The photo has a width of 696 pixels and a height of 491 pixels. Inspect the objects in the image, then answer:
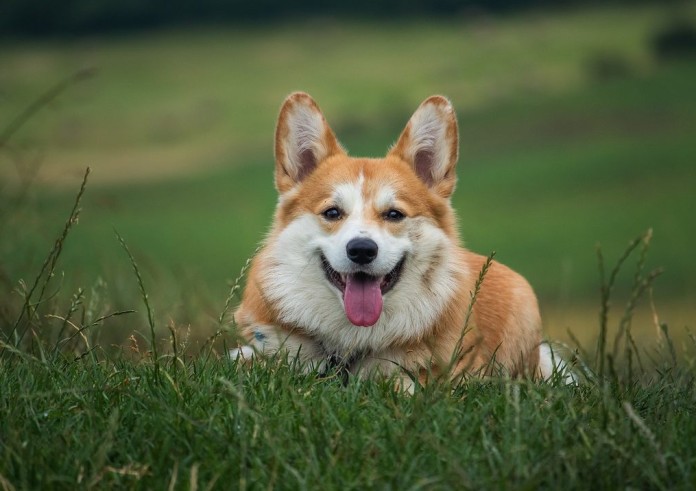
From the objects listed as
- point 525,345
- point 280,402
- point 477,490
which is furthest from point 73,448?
point 525,345

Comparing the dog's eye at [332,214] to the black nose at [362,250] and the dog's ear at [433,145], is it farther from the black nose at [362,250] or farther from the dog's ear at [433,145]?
the dog's ear at [433,145]

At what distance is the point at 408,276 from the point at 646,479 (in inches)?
70.1

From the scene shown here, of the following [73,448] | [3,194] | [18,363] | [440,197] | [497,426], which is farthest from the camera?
[3,194]

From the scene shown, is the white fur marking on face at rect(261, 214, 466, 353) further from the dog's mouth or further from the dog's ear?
the dog's ear

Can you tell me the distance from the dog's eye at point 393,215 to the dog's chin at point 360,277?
20 centimetres

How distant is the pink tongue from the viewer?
4312 millimetres

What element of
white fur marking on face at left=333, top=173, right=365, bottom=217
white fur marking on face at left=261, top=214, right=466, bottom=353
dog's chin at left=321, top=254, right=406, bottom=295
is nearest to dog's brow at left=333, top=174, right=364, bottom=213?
white fur marking on face at left=333, top=173, right=365, bottom=217

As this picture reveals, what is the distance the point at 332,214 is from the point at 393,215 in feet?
0.94

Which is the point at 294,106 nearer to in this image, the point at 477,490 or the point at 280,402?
the point at 280,402

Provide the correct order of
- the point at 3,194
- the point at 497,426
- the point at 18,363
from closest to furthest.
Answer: the point at 497,426, the point at 18,363, the point at 3,194

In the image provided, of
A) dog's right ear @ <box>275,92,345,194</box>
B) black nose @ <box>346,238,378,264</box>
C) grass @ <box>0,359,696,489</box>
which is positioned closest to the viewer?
grass @ <box>0,359,696,489</box>

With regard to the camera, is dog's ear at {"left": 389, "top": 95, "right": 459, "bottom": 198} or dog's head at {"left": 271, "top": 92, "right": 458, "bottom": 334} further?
dog's ear at {"left": 389, "top": 95, "right": 459, "bottom": 198}

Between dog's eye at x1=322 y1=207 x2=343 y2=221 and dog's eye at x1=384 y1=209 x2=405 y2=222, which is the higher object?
dog's eye at x1=384 y1=209 x2=405 y2=222

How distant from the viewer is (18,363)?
3818 mm
